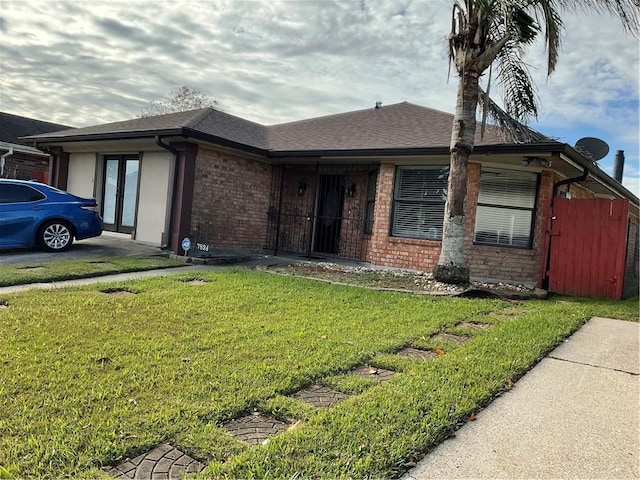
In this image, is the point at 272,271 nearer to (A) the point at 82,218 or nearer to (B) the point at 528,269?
(A) the point at 82,218

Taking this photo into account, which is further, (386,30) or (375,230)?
(375,230)

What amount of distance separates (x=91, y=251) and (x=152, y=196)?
2200 millimetres

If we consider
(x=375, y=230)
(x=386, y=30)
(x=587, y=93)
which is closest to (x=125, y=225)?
(x=375, y=230)

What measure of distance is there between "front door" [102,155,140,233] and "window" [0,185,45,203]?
280 centimetres

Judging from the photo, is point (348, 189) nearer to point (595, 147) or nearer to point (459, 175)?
point (459, 175)

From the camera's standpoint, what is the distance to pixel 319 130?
14.4m

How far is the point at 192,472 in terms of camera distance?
2.22 metres

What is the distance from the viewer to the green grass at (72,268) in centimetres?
689

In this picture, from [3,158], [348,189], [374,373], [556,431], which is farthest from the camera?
A: [3,158]

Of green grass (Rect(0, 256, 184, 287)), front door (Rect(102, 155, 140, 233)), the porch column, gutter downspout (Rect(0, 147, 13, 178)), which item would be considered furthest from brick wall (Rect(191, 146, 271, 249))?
gutter downspout (Rect(0, 147, 13, 178))

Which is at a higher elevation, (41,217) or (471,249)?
(471,249)

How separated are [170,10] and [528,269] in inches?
355

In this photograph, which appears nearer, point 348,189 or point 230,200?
point 230,200

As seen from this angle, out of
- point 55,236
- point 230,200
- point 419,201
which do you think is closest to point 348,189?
point 419,201
